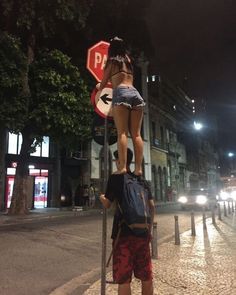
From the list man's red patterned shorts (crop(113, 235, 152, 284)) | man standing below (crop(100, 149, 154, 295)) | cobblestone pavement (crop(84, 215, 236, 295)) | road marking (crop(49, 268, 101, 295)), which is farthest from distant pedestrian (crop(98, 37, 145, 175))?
road marking (crop(49, 268, 101, 295))

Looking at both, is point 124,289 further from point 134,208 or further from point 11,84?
point 11,84

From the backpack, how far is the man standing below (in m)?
0.06

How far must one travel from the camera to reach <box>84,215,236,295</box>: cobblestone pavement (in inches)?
209

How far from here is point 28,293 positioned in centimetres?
556

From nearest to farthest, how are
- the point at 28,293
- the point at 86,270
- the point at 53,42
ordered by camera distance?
1. the point at 28,293
2. the point at 86,270
3. the point at 53,42

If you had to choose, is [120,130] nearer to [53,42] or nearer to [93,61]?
[93,61]

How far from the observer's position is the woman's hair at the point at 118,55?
14.4 ft

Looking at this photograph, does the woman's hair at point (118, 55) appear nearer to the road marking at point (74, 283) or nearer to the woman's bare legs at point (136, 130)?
the woman's bare legs at point (136, 130)

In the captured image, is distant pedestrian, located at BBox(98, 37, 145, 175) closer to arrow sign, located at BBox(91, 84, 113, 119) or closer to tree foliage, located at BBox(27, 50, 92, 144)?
arrow sign, located at BBox(91, 84, 113, 119)

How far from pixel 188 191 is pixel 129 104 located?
23.6m

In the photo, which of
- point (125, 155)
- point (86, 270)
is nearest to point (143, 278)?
point (125, 155)

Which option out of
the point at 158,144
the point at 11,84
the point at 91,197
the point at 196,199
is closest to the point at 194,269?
the point at 11,84

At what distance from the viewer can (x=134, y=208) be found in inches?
139

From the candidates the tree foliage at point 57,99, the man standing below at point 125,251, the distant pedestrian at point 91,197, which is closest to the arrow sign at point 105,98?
the man standing below at point 125,251
